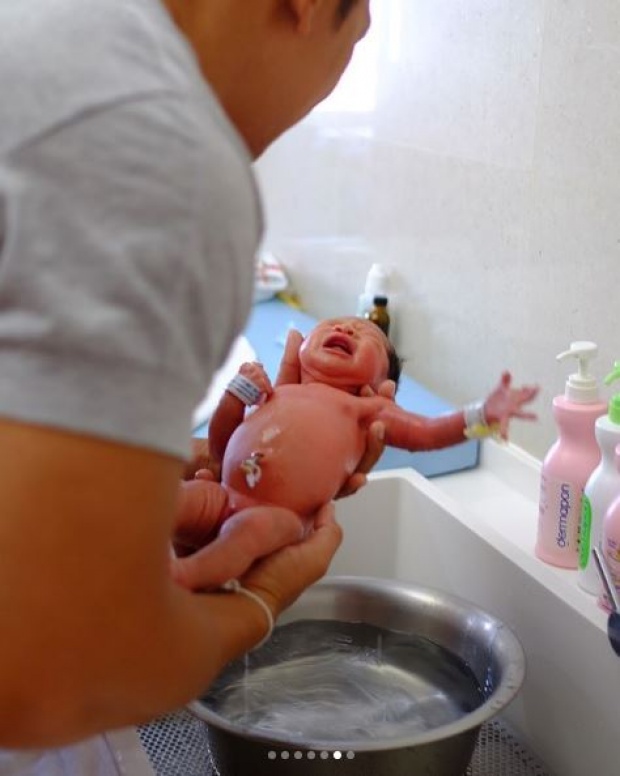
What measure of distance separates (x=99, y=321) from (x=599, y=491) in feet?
2.19

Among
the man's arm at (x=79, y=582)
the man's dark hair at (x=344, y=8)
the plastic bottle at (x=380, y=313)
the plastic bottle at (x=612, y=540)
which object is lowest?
the plastic bottle at (x=380, y=313)

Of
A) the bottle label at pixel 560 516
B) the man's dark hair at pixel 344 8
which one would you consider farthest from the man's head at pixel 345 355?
the man's dark hair at pixel 344 8

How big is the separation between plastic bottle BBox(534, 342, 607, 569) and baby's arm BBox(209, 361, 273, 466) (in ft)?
0.95

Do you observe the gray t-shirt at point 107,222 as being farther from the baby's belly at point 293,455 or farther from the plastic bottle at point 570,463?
the plastic bottle at point 570,463

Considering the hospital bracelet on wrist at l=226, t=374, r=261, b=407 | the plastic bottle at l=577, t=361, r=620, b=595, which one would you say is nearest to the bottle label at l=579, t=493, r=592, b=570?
the plastic bottle at l=577, t=361, r=620, b=595

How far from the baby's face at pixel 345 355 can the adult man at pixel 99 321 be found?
50cm

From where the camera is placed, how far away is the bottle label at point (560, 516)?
103cm

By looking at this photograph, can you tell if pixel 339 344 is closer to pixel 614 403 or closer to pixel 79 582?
pixel 614 403

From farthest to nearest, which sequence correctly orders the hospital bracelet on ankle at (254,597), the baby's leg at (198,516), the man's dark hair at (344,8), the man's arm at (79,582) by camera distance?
1. the baby's leg at (198,516)
2. the hospital bracelet on ankle at (254,597)
3. the man's dark hair at (344,8)
4. the man's arm at (79,582)

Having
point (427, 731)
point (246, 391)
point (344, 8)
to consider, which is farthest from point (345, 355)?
point (344, 8)

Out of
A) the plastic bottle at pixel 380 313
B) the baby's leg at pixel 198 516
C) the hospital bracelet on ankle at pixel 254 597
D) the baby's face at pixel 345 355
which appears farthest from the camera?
the plastic bottle at pixel 380 313

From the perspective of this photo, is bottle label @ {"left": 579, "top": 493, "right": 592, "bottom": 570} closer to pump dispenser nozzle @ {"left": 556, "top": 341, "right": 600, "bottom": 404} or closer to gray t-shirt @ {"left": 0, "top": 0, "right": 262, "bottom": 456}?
pump dispenser nozzle @ {"left": 556, "top": 341, "right": 600, "bottom": 404}

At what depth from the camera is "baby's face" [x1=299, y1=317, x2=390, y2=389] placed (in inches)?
38.4

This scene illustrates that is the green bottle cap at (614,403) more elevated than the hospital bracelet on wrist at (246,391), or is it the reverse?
the green bottle cap at (614,403)
